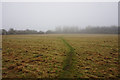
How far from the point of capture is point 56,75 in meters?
5.98

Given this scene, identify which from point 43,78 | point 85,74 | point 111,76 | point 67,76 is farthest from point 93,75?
point 43,78

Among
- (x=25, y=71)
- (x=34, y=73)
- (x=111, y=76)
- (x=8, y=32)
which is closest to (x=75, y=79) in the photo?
(x=111, y=76)

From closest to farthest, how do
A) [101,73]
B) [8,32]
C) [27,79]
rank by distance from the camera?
[27,79], [101,73], [8,32]

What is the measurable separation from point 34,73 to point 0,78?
8.23 feet

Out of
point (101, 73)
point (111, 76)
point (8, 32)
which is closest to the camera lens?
point (111, 76)

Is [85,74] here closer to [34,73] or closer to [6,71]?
[34,73]

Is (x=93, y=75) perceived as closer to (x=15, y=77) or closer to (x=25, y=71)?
(x=25, y=71)

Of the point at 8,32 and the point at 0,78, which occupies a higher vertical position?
the point at 8,32

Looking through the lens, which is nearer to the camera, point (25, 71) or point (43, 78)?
point (43, 78)

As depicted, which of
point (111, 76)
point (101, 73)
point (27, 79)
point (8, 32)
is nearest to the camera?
point (27, 79)

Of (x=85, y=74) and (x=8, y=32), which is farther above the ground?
(x=8, y=32)

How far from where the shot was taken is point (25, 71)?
256 inches

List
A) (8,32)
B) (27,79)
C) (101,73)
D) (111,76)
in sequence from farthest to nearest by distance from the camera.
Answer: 1. (8,32)
2. (101,73)
3. (111,76)
4. (27,79)

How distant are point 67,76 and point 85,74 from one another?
1.59 metres
